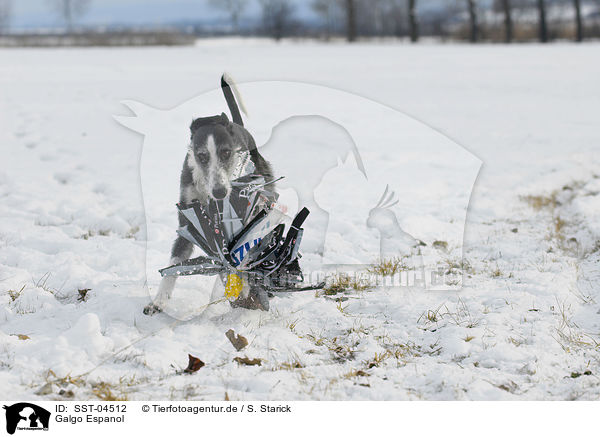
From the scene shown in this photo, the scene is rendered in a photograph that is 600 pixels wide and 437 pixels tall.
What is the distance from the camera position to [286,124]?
3.22 meters

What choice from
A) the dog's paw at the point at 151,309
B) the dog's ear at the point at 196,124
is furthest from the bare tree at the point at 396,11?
the dog's ear at the point at 196,124

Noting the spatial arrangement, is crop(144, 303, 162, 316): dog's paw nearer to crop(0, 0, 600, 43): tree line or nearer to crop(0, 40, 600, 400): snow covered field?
crop(0, 40, 600, 400): snow covered field

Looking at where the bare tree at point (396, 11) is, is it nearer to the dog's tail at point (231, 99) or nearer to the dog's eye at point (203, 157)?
the dog's tail at point (231, 99)

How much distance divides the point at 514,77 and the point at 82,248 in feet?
50.0

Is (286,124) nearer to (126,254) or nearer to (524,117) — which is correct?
(126,254)

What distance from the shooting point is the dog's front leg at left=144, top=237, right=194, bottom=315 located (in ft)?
11.1

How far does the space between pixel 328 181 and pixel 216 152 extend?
3.64 ft

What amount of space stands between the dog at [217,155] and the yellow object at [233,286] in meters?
0.44

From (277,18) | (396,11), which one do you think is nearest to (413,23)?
(277,18)

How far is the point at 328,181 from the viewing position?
3.68 meters
